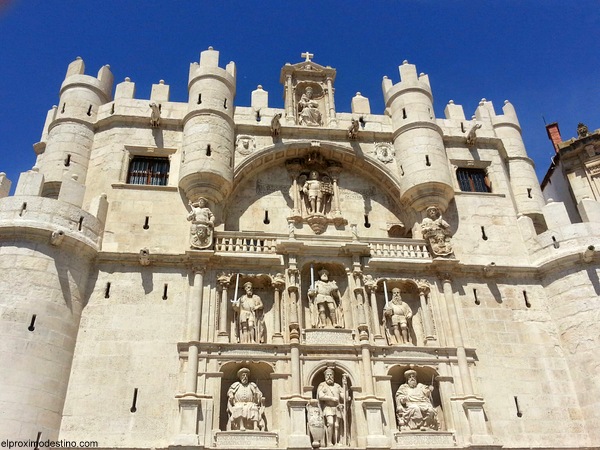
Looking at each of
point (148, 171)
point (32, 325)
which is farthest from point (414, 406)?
point (148, 171)

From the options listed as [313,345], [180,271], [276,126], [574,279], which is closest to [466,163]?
[574,279]

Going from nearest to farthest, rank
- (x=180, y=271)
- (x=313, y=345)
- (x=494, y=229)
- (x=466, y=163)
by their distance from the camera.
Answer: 1. (x=313, y=345)
2. (x=180, y=271)
3. (x=494, y=229)
4. (x=466, y=163)

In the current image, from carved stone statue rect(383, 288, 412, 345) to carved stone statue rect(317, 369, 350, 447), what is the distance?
7.02 feet

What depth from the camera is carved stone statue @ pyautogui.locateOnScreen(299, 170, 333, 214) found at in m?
19.9

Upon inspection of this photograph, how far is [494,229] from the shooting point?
1986cm

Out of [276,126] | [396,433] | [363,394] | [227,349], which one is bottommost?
[396,433]

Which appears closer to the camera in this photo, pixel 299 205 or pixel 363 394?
pixel 363 394

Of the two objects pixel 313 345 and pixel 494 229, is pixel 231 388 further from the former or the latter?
pixel 494 229

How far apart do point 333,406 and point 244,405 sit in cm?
239

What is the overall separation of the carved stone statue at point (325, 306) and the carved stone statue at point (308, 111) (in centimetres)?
707

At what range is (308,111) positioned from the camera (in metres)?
22.0

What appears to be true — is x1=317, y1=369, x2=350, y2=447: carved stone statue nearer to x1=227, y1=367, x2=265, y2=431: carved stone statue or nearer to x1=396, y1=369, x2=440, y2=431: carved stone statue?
x1=396, y1=369, x2=440, y2=431: carved stone statue

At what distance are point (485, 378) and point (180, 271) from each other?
953 cm

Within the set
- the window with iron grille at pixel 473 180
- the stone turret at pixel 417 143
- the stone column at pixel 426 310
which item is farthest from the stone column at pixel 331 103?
the stone column at pixel 426 310
